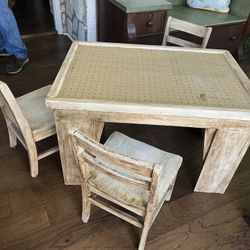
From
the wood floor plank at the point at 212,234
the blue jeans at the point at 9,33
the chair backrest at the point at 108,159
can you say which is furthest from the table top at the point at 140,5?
the wood floor plank at the point at 212,234

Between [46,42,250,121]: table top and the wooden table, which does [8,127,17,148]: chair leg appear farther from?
[46,42,250,121]: table top

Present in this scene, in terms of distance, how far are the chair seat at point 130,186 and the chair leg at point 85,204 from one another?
9 cm

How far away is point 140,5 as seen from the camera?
5.99 ft

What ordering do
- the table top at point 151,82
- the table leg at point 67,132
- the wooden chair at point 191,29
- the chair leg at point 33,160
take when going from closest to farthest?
the table top at point 151,82 → the table leg at point 67,132 → the chair leg at point 33,160 → the wooden chair at point 191,29

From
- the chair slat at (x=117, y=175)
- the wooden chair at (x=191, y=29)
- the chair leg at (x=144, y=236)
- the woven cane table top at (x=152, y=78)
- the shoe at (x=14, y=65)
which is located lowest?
the shoe at (x=14, y=65)

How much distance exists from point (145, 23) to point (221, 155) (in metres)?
1.21

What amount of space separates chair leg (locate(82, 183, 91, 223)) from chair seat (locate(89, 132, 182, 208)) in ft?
0.29

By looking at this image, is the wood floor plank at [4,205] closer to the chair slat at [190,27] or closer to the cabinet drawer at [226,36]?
the chair slat at [190,27]

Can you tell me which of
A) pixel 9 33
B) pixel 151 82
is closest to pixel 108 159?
pixel 151 82

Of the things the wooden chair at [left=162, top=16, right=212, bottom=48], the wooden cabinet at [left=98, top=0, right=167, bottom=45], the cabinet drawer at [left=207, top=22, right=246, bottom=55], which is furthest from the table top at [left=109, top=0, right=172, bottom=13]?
the cabinet drawer at [left=207, top=22, right=246, bottom=55]

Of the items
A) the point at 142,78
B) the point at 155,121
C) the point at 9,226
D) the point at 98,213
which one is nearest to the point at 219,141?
the point at 155,121

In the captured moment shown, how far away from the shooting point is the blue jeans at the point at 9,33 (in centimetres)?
215

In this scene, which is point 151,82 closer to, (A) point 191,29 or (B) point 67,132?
(B) point 67,132

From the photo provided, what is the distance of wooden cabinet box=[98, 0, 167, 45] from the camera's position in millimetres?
1858
